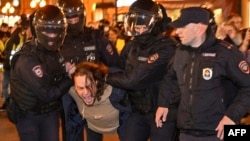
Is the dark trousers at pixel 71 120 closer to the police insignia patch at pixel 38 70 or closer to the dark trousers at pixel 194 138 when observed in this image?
the police insignia patch at pixel 38 70

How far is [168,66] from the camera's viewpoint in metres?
4.42

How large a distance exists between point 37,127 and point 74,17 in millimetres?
1164

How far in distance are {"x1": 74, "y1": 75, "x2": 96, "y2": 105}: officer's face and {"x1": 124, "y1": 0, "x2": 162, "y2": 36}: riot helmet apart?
58cm

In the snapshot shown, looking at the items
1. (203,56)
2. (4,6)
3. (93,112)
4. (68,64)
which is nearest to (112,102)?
(93,112)

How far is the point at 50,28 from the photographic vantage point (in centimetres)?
471

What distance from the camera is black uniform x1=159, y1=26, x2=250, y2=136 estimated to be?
12.7 ft

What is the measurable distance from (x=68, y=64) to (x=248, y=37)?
3884 millimetres

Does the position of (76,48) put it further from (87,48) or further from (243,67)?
(243,67)

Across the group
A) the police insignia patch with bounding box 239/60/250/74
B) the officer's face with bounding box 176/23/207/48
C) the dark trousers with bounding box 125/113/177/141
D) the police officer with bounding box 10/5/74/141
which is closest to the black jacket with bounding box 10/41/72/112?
the police officer with bounding box 10/5/74/141

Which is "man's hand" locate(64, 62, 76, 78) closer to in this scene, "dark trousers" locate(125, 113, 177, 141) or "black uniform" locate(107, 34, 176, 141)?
"black uniform" locate(107, 34, 176, 141)

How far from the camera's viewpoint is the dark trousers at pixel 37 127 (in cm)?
476

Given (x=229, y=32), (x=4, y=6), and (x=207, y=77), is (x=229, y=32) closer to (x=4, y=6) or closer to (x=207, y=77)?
(x=207, y=77)

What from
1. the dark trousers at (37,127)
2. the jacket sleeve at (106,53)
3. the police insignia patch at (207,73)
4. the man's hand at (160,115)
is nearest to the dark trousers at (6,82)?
the jacket sleeve at (106,53)

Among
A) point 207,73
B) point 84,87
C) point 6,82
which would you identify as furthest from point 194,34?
point 6,82
